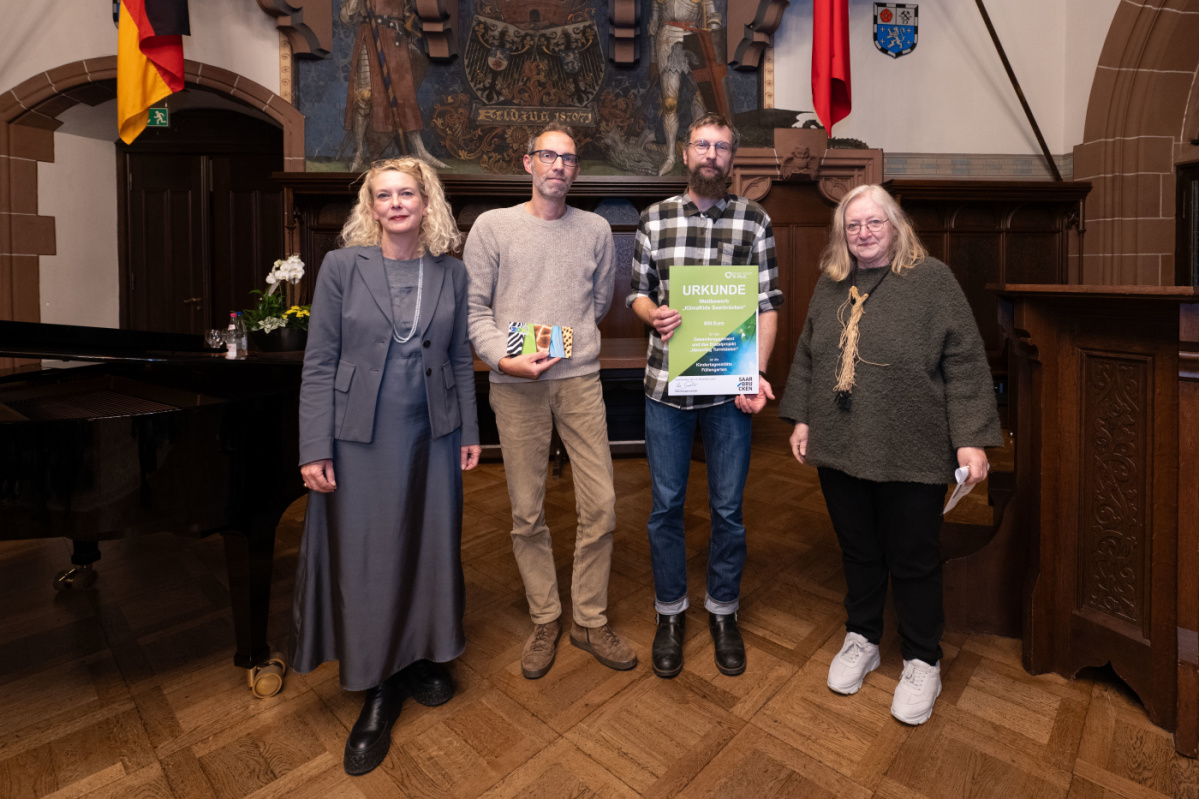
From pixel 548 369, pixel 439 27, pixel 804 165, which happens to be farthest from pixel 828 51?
pixel 548 369

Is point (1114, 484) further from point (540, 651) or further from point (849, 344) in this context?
point (540, 651)

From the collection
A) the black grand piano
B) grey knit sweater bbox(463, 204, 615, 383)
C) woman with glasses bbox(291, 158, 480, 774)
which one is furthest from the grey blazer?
the black grand piano

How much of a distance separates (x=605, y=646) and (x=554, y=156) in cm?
155

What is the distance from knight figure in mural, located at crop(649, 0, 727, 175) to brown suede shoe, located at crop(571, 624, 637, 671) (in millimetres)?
4651

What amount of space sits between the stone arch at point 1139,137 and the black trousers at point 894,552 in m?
5.32

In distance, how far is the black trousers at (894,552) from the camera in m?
1.80

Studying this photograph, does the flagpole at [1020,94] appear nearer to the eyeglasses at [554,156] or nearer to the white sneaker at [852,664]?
the eyeglasses at [554,156]

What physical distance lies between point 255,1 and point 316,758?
6.14m

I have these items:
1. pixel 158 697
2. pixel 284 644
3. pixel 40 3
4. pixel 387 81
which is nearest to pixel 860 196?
pixel 284 644

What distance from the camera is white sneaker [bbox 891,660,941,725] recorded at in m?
1.83

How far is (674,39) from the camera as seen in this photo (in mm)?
5848

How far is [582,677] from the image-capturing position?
2.08 metres

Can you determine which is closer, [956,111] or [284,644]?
[284,644]

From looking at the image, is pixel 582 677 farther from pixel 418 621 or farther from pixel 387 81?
pixel 387 81
